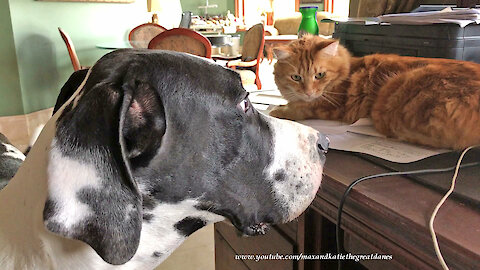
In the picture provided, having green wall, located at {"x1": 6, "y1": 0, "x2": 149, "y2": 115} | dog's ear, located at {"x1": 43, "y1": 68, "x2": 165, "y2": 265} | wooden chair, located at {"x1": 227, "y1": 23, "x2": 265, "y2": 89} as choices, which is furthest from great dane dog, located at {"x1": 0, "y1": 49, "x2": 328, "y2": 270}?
wooden chair, located at {"x1": 227, "y1": 23, "x2": 265, "y2": 89}

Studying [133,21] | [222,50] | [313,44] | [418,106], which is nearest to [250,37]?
[133,21]

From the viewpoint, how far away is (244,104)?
0.79 meters

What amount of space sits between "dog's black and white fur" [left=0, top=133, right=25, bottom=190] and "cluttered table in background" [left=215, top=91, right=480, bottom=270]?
0.86 meters

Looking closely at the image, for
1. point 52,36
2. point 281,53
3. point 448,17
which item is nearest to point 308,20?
point 281,53

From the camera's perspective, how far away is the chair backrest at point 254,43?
5.02m

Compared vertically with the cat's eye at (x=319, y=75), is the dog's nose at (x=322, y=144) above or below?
below

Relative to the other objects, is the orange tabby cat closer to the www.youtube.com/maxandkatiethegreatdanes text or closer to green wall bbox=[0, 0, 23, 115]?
the www.youtube.com/maxandkatiethegreatdanes text

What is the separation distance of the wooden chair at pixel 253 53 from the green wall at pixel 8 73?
2.27m

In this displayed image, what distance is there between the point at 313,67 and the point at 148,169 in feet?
2.48

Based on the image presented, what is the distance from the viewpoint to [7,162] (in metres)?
1.36

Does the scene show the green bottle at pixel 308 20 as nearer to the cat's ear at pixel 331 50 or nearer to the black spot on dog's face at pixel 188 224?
the cat's ear at pixel 331 50

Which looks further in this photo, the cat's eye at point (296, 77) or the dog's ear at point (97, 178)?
the cat's eye at point (296, 77)

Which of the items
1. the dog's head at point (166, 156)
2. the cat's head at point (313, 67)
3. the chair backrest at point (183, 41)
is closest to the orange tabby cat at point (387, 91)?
the cat's head at point (313, 67)

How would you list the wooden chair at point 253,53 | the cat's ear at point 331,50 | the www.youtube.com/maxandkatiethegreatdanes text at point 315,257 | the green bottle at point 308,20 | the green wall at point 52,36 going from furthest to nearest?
1. the wooden chair at point 253,53
2. the green wall at point 52,36
3. the green bottle at point 308,20
4. the cat's ear at point 331,50
5. the www.youtube.com/maxandkatiethegreatdanes text at point 315,257
